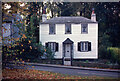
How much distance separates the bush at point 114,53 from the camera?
18.2ft

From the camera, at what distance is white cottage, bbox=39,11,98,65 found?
20.3ft

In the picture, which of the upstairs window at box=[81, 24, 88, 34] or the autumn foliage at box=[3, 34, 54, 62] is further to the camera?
the upstairs window at box=[81, 24, 88, 34]

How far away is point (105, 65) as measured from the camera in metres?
5.97

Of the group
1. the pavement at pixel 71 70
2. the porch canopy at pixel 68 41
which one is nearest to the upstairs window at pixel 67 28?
the porch canopy at pixel 68 41

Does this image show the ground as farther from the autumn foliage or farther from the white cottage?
the white cottage

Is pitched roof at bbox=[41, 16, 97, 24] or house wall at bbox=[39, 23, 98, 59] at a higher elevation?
pitched roof at bbox=[41, 16, 97, 24]

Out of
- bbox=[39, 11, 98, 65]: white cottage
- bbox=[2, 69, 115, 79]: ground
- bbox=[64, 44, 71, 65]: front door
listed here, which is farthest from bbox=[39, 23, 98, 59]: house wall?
bbox=[2, 69, 115, 79]: ground

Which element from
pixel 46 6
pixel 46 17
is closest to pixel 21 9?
pixel 46 6

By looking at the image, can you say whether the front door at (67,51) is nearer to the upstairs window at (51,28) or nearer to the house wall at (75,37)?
the house wall at (75,37)

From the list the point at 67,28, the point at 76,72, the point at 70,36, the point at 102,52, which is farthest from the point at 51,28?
the point at 102,52

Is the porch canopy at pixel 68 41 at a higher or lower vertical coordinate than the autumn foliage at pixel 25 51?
higher

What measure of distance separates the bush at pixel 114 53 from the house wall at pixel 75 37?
608mm

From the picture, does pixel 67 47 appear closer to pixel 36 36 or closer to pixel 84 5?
pixel 36 36

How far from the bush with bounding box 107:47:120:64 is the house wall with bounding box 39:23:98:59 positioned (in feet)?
1.99
